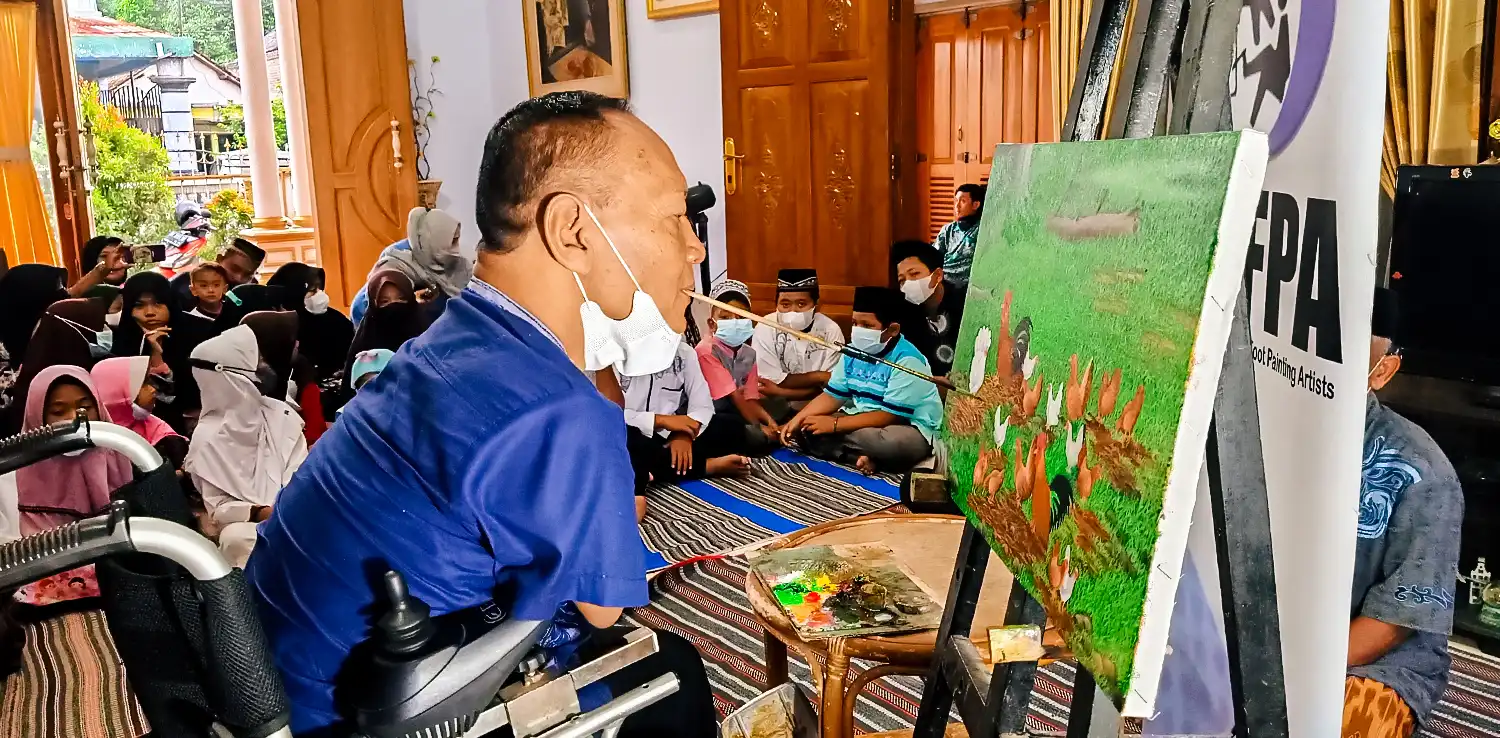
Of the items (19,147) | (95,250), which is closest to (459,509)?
(95,250)

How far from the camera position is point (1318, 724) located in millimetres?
949

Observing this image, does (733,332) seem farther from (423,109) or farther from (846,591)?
(423,109)

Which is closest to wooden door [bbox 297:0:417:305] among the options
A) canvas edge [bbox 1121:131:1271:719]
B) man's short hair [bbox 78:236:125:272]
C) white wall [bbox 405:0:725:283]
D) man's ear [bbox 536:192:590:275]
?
white wall [bbox 405:0:725:283]

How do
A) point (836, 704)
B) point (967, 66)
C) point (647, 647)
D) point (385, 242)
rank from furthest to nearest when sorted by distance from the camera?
point (385, 242), point (967, 66), point (836, 704), point (647, 647)

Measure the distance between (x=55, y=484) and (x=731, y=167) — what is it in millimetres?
3474

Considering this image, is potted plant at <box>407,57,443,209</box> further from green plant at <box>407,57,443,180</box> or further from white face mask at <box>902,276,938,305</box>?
white face mask at <box>902,276,938,305</box>

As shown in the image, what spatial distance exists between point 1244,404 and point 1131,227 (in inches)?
7.1

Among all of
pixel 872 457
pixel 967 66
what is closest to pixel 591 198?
pixel 872 457

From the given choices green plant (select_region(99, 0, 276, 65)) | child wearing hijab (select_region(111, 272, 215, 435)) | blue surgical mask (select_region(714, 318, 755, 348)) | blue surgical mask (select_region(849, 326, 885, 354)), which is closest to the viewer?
child wearing hijab (select_region(111, 272, 215, 435))

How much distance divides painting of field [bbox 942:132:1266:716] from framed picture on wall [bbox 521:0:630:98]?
17.4 feet

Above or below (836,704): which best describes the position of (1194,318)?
above

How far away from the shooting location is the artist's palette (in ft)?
4.87

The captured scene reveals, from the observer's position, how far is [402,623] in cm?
90

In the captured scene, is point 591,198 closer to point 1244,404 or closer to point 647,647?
point 647,647
